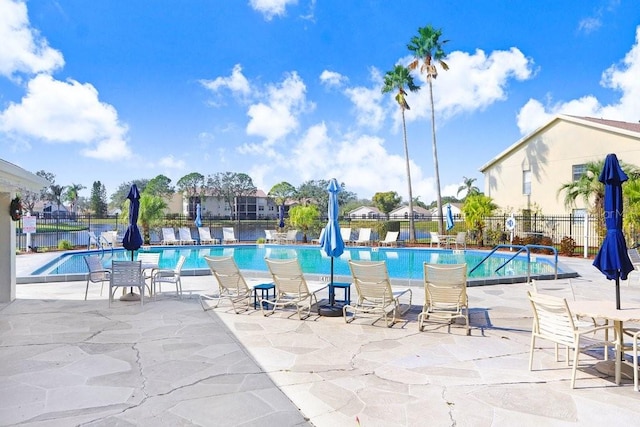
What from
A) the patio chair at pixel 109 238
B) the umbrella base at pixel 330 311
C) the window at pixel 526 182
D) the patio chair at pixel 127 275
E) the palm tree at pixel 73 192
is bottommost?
the umbrella base at pixel 330 311

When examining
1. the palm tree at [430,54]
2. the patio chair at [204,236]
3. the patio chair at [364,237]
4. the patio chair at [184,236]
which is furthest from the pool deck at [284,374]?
the palm tree at [430,54]

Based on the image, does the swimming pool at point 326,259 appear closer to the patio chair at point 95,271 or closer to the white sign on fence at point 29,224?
the white sign on fence at point 29,224

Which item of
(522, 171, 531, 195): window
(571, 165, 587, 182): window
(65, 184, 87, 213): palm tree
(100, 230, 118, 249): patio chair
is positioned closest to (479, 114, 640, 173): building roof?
(522, 171, 531, 195): window

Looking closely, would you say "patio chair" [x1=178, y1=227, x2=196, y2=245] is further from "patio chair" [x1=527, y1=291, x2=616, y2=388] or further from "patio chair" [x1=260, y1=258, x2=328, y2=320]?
"patio chair" [x1=527, y1=291, x2=616, y2=388]

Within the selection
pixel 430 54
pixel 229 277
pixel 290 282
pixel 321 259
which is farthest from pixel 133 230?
pixel 430 54

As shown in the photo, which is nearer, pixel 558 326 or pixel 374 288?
pixel 558 326

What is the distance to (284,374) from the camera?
14.5 ft

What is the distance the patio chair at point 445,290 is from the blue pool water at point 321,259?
5.93 m

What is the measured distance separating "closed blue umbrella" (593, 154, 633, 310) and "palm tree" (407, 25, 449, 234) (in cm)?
1981

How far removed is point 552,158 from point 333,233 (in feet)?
65.0

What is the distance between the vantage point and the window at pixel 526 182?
24203 mm

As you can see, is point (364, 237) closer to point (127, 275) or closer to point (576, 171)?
point (576, 171)

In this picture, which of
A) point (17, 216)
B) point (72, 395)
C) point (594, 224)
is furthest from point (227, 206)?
point (72, 395)

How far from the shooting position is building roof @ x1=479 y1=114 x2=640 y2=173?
19.6 metres
